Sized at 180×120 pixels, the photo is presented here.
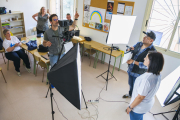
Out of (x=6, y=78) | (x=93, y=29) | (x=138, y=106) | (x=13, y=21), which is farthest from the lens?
(x=13, y=21)

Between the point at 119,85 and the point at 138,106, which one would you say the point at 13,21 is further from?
the point at 138,106

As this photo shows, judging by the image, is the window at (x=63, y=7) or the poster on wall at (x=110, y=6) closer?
the poster on wall at (x=110, y=6)

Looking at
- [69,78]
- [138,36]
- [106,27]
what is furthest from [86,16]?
[69,78]

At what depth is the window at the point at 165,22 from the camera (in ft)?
10.4

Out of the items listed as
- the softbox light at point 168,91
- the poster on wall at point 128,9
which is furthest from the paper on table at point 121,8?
the softbox light at point 168,91

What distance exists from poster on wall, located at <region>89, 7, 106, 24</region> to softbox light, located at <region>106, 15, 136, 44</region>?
4.77 ft

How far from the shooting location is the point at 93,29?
15.1 feet

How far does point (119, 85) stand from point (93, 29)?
6.82ft

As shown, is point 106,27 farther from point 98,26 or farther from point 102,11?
point 102,11

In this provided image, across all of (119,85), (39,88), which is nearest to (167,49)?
(119,85)

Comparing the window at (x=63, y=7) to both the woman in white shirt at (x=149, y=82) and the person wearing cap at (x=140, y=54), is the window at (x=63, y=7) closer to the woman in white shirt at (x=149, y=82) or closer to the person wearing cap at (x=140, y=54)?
the person wearing cap at (x=140, y=54)

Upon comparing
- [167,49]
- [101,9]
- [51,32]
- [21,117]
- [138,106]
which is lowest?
[21,117]

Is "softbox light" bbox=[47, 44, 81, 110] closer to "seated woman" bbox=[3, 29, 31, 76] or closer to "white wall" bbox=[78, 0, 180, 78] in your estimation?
"seated woman" bbox=[3, 29, 31, 76]

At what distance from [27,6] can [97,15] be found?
10.8ft
